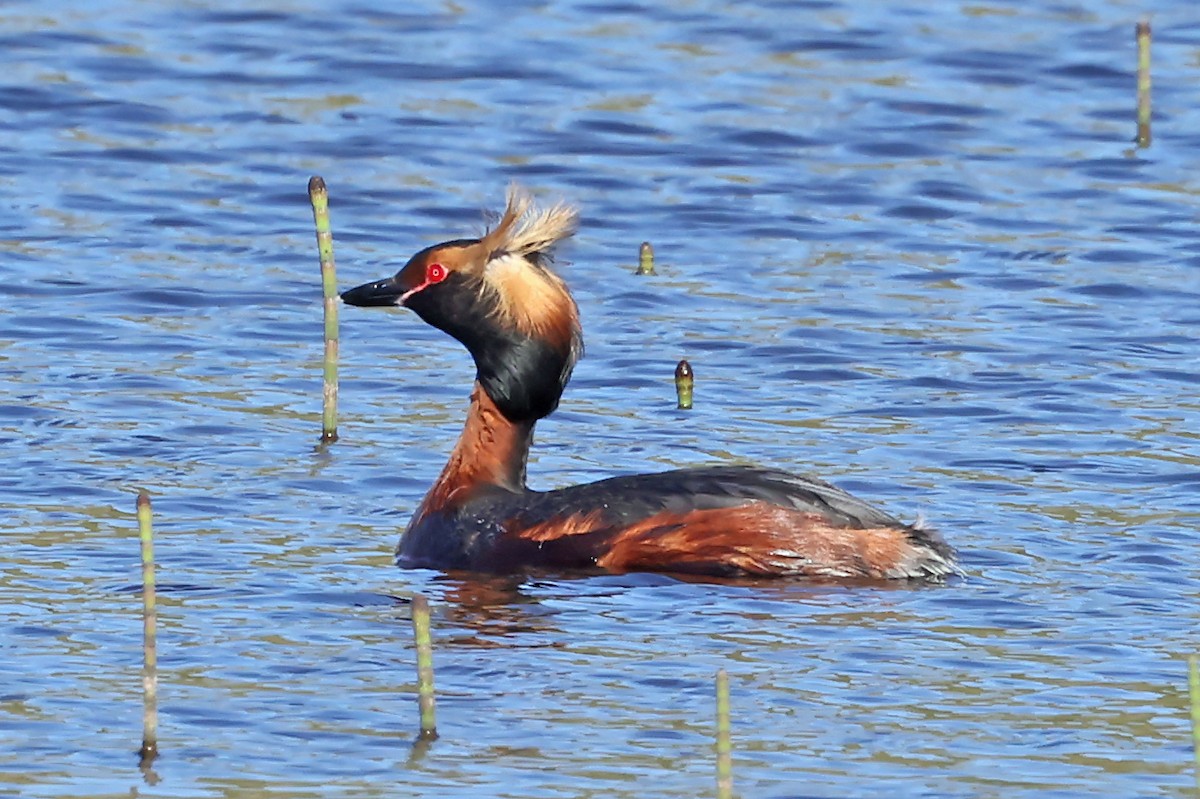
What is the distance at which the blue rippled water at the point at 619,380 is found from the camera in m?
8.66

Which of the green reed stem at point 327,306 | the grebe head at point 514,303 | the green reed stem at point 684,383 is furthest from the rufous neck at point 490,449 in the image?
the green reed stem at point 684,383

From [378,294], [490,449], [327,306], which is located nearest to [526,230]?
[378,294]

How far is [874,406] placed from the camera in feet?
44.0

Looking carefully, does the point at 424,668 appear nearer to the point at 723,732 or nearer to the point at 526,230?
the point at 723,732

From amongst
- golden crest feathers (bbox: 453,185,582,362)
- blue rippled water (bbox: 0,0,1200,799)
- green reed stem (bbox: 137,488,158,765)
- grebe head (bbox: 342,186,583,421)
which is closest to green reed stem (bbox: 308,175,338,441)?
blue rippled water (bbox: 0,0,1200,799)

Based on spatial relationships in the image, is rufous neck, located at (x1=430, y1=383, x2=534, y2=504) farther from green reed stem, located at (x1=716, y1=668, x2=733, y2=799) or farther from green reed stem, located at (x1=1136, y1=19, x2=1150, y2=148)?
green reed stem, located at (x1=1136, y1=19, x2=1150, y2=148)

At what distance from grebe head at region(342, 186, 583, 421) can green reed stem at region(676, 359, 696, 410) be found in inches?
62.9

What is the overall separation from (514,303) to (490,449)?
59 cm

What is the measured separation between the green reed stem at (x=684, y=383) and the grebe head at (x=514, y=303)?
1.60m

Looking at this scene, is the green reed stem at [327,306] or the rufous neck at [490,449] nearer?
the rufous neck at [490,449]

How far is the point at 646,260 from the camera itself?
15992 millimetres

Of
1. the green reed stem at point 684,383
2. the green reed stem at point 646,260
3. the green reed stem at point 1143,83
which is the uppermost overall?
the green reed stem at point 1143,83

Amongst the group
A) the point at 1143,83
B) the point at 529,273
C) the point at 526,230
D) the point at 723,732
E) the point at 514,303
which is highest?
the point at 1143,83

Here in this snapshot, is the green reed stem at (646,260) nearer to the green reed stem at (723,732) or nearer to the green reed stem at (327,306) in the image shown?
the green reed stem at (327,306)
